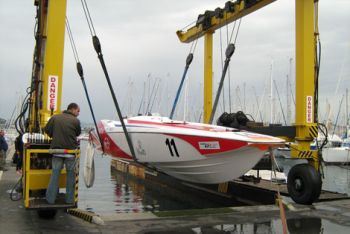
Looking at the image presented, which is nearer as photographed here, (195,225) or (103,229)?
(103,229)

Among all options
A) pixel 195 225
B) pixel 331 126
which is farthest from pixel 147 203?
pixel 331 126

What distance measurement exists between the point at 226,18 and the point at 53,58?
21.9ft

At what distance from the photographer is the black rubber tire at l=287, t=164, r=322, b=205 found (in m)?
8.28

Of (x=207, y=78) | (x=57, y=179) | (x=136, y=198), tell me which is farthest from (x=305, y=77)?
(x=136, y=198)

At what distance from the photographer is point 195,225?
21.2 ft

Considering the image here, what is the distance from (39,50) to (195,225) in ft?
14.7

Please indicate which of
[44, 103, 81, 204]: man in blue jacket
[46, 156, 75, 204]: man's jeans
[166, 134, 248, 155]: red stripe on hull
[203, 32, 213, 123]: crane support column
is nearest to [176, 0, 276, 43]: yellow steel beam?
[203, 32, 213, 123]: crane support column

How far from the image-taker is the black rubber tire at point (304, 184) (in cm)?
828

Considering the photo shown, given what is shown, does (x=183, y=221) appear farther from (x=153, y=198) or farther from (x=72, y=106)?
(x=153, y=198)

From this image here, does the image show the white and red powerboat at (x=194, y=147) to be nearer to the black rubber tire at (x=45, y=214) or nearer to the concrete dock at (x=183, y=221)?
the concrete dock at (x=183, y=221)

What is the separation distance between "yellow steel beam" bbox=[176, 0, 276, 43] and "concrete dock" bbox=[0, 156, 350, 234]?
5657 millimetres

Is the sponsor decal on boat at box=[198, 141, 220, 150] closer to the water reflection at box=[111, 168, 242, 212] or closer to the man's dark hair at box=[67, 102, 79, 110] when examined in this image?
the man's dark hair at box=[67, 102, 79, 110]

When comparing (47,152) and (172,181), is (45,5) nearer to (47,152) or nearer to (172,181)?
(47,152)

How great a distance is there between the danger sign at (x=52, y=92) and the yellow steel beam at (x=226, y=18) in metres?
6.24
